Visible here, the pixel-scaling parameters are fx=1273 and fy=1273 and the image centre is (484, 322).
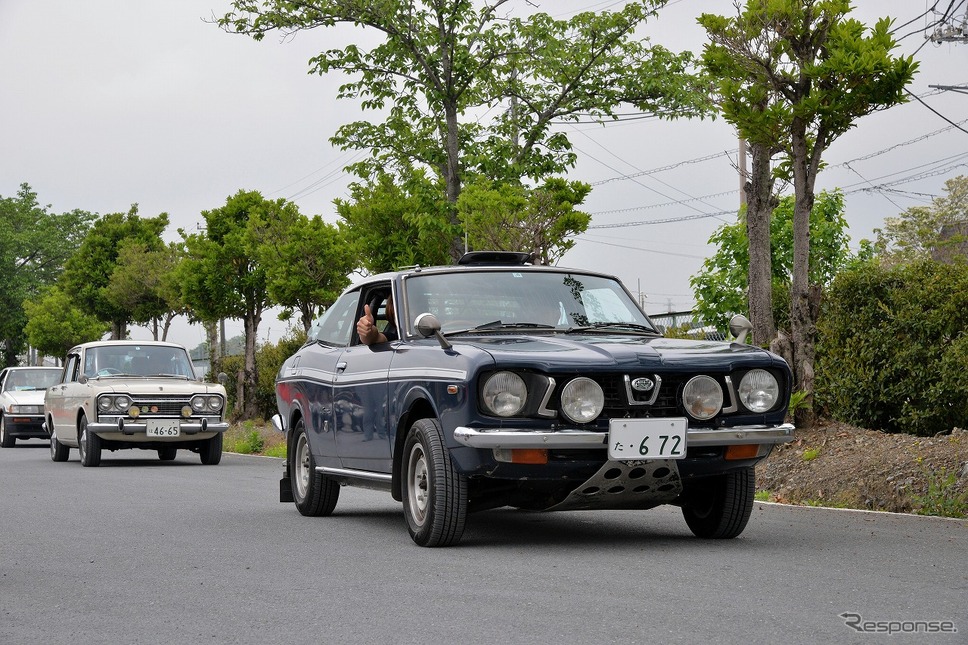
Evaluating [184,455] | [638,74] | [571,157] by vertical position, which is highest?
[638,74]

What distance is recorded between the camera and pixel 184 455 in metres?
22.1

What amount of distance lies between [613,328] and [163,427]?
35.6 ft

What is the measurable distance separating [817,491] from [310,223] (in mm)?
19059

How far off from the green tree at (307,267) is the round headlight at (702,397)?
20.0 metres

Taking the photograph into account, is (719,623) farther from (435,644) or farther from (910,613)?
(435,644)

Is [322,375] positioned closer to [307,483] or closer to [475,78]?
[307,483]

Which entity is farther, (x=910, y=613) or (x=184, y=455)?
(x=184, y=455)

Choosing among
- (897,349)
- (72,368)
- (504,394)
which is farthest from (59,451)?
(504,394)

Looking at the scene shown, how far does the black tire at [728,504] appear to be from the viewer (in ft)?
26.4

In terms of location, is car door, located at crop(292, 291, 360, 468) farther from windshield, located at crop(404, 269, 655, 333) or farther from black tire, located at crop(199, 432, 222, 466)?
black tire, located at crop(199, 432, 222, 466)

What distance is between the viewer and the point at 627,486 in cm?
745

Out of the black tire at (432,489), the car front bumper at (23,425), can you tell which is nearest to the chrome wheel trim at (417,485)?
the black tire at (432,489)

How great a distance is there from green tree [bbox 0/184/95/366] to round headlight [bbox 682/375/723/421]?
72472 mm

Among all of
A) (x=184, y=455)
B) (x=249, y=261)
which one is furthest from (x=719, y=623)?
(x=249, y=261)
